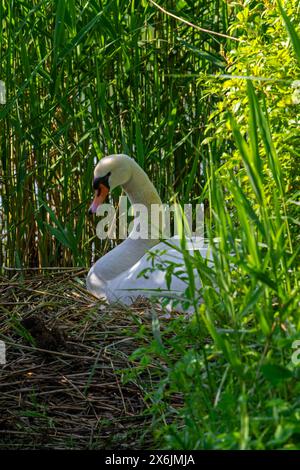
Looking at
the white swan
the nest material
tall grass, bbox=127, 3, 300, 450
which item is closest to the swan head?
the white swan

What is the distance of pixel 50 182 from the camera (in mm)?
5133

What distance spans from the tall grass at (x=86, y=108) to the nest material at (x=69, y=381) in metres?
0.91

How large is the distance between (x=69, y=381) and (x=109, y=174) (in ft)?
4.81

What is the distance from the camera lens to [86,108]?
16.4ft

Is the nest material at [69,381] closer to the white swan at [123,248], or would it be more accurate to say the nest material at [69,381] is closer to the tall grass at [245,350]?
the white swan at [123,248]

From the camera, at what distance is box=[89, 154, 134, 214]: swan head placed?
181 inches

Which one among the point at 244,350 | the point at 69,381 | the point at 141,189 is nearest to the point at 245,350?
the point at 244,350

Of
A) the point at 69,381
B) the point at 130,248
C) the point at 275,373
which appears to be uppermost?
the point at 130,248

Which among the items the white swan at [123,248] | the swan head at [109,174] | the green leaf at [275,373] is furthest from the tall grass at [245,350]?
the swan head at [109,174]

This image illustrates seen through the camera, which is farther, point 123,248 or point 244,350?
point 123,248

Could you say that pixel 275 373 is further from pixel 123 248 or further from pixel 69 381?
pixel 123 248

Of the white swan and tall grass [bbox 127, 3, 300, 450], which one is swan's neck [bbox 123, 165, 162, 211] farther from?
tall grass [bbox 127, 3, 300, 450]

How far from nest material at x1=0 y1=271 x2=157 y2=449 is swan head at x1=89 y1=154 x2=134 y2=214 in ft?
2.21

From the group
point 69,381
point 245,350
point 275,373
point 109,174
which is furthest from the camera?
point 109,174
